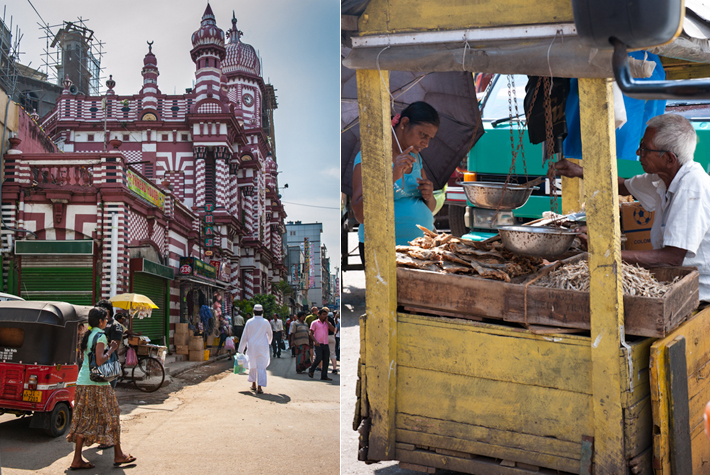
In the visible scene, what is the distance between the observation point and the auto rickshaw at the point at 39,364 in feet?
13.2

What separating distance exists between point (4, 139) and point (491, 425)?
150 inches

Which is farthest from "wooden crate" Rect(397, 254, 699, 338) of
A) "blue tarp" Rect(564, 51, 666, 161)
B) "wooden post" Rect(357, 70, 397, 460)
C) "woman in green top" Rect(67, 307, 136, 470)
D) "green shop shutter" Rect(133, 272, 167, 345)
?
"green shop shutter" Rect(133, 272, 167, 345)

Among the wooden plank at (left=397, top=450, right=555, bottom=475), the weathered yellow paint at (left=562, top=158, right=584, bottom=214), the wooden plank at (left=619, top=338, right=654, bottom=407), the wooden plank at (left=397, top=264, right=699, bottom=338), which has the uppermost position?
the weathered yellow paint at (left=562, top=158, right=584, bottom=214)

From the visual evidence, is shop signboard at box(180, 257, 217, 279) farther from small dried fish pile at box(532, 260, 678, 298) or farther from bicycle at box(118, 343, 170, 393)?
small dried fish pile at box(532, 260, 678, 298)

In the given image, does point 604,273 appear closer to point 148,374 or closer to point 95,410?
point 95,410

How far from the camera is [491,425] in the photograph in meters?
2.23

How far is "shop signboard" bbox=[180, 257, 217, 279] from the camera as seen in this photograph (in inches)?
181

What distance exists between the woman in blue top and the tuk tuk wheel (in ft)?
9.64

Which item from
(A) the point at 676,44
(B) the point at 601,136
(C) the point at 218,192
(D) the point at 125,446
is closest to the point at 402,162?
(B) the point at 601,136

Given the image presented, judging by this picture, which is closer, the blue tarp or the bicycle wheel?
the blue tarp

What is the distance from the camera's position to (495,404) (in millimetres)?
2225

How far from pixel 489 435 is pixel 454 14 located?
1776 mm

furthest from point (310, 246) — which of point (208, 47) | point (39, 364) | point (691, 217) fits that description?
point (39, 364)

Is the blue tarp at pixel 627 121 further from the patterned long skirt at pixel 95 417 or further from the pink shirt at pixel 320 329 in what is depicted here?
the pink shirt at pixel 320 329
